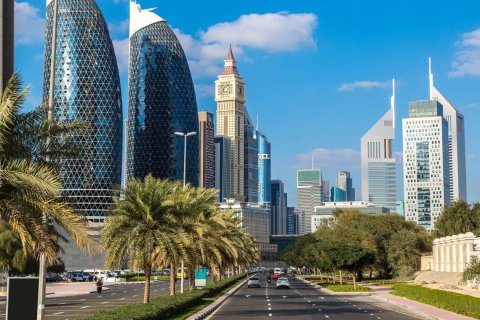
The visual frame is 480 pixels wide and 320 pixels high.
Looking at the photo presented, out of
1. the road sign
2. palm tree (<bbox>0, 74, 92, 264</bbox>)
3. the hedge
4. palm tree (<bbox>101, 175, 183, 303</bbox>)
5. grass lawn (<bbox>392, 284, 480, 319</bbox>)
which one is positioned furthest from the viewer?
the road sign

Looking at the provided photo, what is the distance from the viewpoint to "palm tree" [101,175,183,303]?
3819cm

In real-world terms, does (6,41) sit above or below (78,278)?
above

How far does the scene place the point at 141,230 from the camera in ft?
127

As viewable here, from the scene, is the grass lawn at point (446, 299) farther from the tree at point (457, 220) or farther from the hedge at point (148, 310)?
the tree at point (457, 220)

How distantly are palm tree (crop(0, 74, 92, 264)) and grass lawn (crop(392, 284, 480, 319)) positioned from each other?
28799 millimetres

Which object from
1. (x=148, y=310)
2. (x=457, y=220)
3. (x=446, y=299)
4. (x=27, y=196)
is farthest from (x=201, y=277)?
(x=457, y=220)

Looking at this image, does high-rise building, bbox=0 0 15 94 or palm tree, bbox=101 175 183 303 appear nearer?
palm tree, bbox=101 175 183 303

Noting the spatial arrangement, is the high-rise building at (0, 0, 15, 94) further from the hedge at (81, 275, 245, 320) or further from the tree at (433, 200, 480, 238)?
the tree at (433, 200, 480, 238)

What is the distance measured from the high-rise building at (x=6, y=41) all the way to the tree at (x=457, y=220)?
96989mm

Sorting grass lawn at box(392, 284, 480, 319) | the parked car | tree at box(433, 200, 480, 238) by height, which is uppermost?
tree at box(433, 200, 480, 238)

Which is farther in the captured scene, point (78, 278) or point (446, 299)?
point (78, 278)

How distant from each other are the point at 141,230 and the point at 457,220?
4356 inches

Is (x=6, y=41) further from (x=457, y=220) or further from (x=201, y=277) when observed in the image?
(x=457, y=220)

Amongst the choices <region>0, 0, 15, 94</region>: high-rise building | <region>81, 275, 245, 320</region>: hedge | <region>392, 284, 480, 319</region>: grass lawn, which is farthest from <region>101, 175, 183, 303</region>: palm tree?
<region>0, 0, 15, 94</region>: high-rise building
